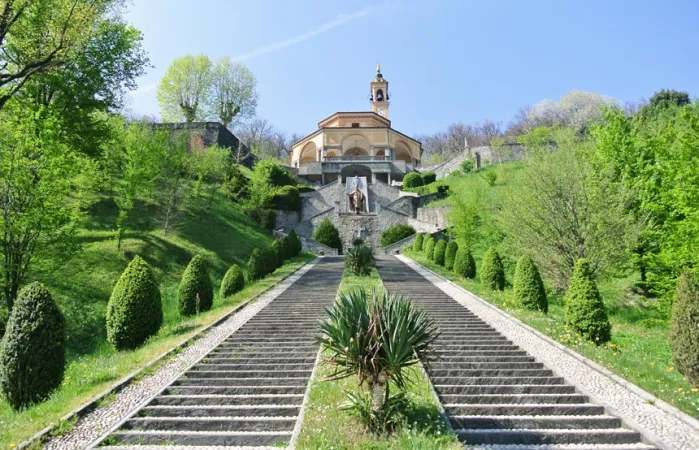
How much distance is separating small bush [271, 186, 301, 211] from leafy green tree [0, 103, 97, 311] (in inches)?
935

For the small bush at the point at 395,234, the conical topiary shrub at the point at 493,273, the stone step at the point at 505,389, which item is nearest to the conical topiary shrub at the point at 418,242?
the small bush at the point at 395,234

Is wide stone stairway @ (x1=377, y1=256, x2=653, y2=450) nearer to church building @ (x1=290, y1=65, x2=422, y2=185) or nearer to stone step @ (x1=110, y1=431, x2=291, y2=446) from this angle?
stone step @ (x1=110, y1=431, x2=291, y2=446)

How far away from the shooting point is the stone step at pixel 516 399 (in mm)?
5934

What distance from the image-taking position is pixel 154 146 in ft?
76.1

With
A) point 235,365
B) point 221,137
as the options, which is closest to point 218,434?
point 235,365

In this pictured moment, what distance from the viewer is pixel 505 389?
20.8 ft

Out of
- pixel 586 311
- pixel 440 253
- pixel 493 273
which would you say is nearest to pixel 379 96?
pixel 440 253

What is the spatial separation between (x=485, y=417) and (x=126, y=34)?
75.6 ft

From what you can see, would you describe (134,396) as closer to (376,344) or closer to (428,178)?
(376,344)

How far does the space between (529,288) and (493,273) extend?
11.9ft

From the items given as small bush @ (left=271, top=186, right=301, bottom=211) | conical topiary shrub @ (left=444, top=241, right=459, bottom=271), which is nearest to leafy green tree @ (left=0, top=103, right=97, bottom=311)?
conical topiary shrub @ (left=444, top=241, right=459, bottom=271)

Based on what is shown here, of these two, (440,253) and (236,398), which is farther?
(440,253)

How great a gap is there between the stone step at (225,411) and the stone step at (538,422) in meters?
2.06

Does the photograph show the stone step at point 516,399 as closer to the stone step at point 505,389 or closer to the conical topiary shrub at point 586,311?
the stone step at point 505,389
